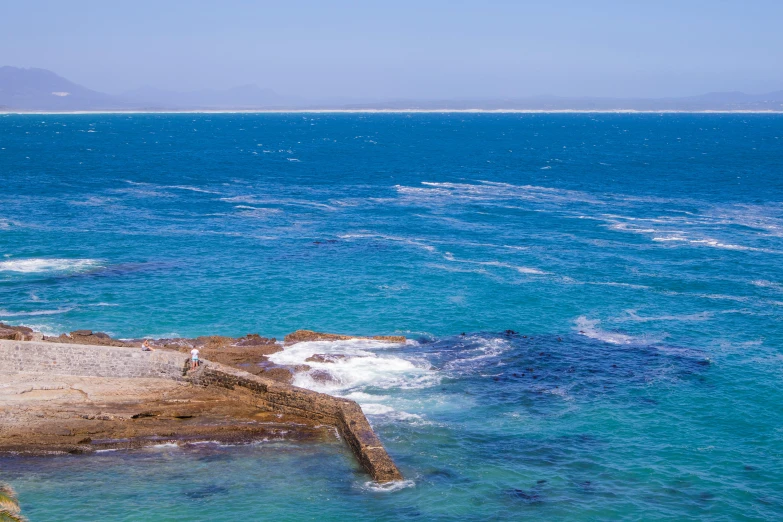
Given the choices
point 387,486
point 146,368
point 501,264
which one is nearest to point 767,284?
point 501,264

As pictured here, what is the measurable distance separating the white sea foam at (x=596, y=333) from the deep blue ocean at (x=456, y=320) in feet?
0.72

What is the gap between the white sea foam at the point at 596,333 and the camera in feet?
156

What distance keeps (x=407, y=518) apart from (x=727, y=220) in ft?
216

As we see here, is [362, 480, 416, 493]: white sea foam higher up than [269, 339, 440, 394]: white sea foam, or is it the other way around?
[269, 339, 440, 394]: white sea foam

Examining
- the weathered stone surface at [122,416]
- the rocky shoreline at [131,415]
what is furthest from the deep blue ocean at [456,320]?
the weathered stone surface at [122,416]

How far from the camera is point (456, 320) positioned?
168ft

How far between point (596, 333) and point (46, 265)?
42855 millimetres

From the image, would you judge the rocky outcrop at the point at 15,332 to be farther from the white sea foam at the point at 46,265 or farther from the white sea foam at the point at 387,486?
the white sea foam at the point at 387,486

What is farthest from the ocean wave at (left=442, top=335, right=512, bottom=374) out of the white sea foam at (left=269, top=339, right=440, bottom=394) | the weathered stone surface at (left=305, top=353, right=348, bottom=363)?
the weathered stone surface at (left=305, top=353, right=348, bottom=363)

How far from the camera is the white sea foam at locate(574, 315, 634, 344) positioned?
47562mm

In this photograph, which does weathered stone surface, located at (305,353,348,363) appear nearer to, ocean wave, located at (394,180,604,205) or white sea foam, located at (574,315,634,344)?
white sea foam, located at (574,315,634,344)

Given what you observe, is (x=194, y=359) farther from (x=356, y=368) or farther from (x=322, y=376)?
(x=356, y=368)

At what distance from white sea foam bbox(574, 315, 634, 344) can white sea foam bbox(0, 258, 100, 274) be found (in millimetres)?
37796

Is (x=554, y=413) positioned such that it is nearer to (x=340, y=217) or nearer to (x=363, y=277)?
(x=363, y=277)
